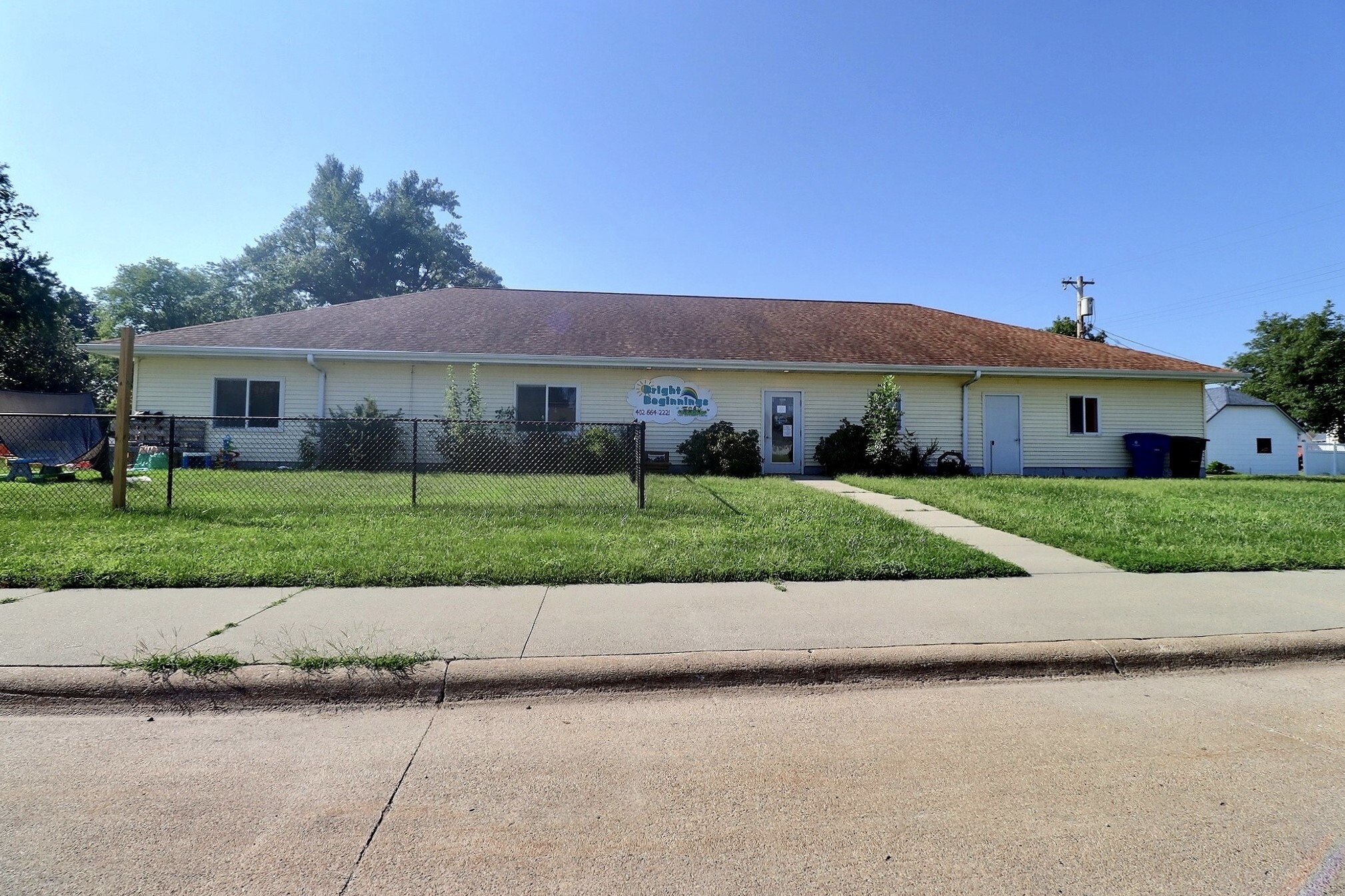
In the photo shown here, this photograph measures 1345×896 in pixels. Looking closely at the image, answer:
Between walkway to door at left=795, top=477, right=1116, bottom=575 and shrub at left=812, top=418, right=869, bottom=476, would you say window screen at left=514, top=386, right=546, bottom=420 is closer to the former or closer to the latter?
shrub at left=812, top=418, right=869, bottom=476

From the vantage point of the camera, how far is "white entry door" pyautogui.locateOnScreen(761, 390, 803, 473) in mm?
16078

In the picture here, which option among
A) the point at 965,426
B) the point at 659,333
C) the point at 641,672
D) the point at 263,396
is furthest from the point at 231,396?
the point at 965,426

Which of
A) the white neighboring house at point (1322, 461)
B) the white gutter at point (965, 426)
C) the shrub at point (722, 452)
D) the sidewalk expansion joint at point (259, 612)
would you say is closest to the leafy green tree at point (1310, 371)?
the white neighboring house at point (1322, 461)

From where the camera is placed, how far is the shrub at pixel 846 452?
1502 cm

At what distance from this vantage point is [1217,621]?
435 cm

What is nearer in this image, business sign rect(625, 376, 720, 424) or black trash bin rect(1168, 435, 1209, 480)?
business sign rect(625, 376, 720, 424)

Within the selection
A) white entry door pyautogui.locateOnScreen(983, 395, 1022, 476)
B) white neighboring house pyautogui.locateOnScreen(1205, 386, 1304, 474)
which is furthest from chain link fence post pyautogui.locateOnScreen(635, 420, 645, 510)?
white neighboring house pyautogui.locateOnScreen(1205, 386, 1304, 474)

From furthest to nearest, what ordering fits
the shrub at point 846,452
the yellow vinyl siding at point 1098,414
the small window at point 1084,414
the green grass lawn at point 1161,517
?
the small window at point 1084,414, the yellow vinyl siding at point 1098,414, the shrub at point 846,452, the green grass lawn at point 1161,517

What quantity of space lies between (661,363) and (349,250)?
35921 millimetres

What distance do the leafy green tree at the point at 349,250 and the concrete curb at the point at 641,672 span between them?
1713 inches

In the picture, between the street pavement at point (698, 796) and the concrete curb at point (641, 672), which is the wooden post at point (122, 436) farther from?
the street pavement at point (698, 796)

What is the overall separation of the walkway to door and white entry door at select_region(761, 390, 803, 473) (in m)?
4.94

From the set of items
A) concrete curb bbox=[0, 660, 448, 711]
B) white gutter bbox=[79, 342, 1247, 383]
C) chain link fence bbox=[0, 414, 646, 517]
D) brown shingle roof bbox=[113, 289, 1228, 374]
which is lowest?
concrete curb bbox=[0, 660, 448, 711]

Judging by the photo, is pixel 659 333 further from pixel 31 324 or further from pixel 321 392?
pixel 31 324
